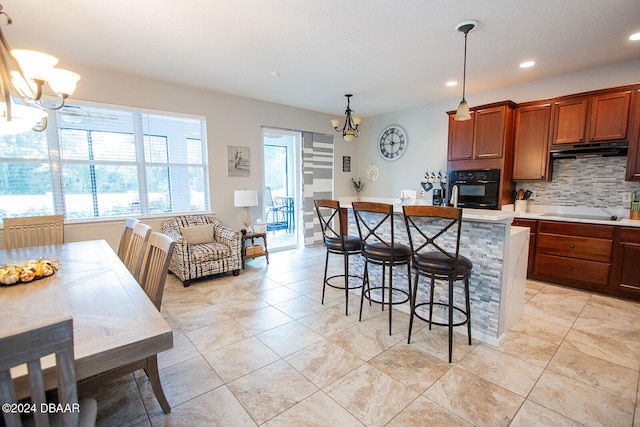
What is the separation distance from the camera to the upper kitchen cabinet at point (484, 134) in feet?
13.0

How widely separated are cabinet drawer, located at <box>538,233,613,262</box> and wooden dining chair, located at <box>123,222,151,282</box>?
171 inches

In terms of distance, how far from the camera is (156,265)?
181 centimetres

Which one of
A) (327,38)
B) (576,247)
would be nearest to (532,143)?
(576,247)

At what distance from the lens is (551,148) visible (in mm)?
3781

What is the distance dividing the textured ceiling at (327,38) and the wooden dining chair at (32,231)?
1731 millimetres

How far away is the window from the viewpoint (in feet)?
10.9

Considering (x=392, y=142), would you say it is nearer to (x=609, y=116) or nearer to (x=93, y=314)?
(x=609, y=116)

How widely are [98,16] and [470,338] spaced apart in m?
4.01

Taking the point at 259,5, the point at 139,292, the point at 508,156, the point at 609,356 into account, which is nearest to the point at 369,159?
the point at 508,156

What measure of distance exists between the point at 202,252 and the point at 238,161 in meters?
1.70

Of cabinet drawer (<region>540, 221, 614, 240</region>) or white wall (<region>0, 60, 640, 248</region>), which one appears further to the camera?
white wall (<region>0, 60, 640, 248</region>)

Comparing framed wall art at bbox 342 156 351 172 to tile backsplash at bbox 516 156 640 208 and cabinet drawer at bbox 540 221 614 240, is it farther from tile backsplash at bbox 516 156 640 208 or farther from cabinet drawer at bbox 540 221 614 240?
cabinet drawer at bbox 540 221 614 240

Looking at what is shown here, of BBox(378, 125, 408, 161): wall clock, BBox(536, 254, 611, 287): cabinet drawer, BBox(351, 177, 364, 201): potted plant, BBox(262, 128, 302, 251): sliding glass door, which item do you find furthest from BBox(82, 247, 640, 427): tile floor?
BBox(351, 177, 364, 201): potted plant

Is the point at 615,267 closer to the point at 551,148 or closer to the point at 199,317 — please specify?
the point at 551,148
